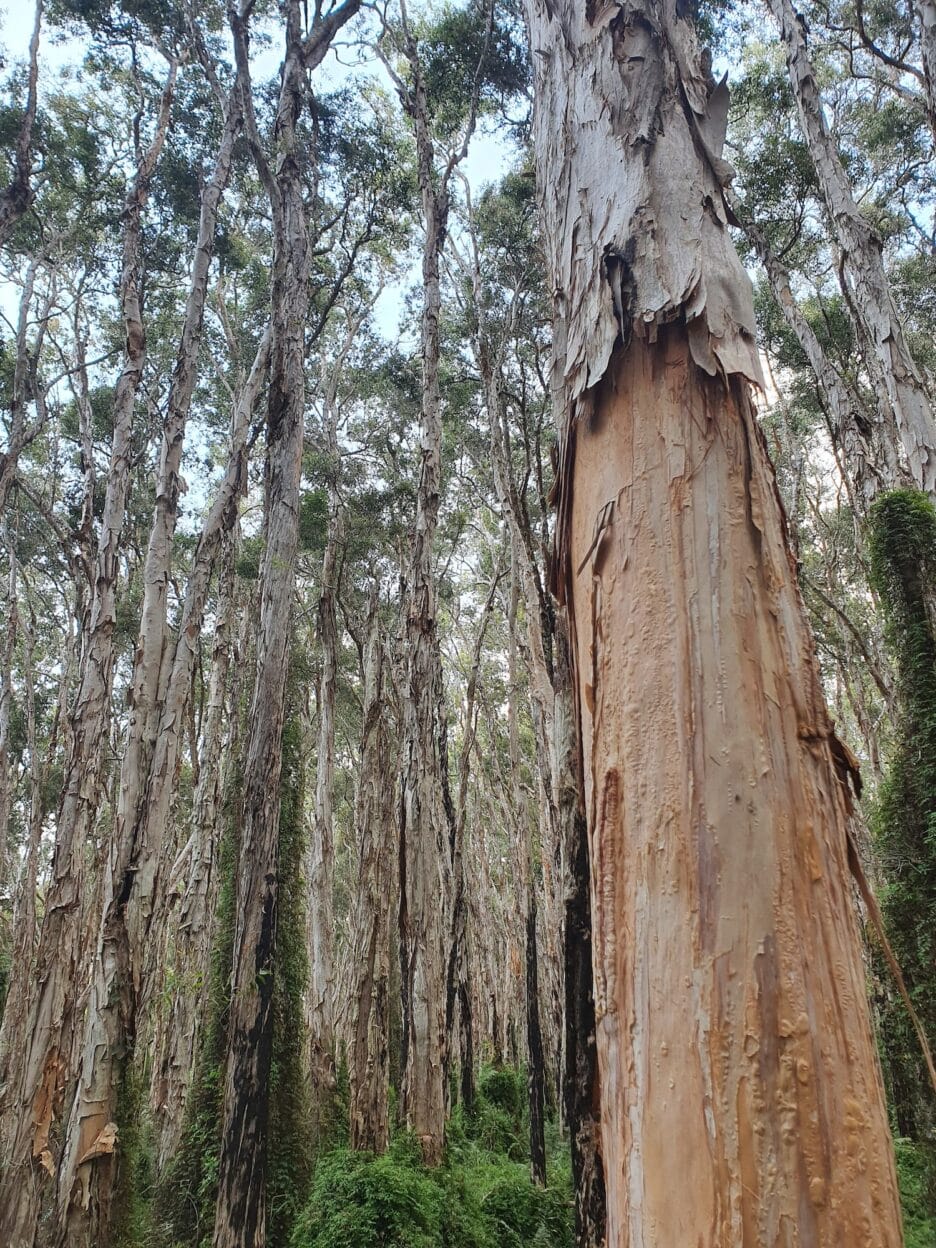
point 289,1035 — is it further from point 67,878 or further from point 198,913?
point 67,878

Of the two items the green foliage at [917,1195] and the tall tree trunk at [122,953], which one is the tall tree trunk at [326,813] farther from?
the green foliage at [917,1195]

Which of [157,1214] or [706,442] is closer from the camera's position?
[706,442]

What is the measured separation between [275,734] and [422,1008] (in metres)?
3.41

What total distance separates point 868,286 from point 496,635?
564 inches

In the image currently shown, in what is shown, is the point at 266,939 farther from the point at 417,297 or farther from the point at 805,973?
the point at 417,297

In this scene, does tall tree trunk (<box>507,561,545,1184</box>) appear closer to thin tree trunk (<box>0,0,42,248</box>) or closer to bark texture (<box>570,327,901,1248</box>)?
thin tree trunk (<box>0,0,42,248</box>)

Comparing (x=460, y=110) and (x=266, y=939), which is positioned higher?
(x=460, y=110)

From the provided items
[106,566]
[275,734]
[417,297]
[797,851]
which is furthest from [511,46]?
[797,851]

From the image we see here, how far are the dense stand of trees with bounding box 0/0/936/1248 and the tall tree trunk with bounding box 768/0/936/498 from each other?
5cm

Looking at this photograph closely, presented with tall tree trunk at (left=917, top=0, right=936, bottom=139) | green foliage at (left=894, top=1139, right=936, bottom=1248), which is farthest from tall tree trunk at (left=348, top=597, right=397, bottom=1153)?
tall tree trunk at (left=917, top=0, right=936, bottom=139)

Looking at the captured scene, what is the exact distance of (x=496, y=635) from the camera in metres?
20.5

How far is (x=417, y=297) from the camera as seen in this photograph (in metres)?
14.1

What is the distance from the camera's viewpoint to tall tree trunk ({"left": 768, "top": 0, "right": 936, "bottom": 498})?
21.4ft

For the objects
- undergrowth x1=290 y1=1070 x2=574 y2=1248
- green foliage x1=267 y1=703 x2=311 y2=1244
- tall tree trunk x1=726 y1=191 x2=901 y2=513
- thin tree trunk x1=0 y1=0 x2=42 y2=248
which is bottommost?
undergrowth x1=290 y1=1070 x2=574 y2=1248
